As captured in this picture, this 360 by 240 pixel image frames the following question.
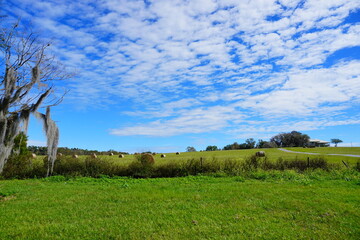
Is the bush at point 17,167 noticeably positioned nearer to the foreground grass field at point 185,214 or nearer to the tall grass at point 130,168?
the tall grass at point 130,168

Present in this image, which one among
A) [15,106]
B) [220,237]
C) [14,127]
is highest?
[15,106]

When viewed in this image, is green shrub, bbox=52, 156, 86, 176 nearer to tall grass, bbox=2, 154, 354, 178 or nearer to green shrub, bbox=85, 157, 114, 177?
tall grass, bbox=2, 154, 354, 178

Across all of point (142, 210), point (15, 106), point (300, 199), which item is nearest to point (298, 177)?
point (300, 199)

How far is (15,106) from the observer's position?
10227mm

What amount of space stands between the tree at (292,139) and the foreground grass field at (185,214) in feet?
286

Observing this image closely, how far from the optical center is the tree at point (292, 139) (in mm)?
90750

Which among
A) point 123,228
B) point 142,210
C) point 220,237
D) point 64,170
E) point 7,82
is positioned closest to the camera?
point 220,237

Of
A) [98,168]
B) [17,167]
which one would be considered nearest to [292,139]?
[98,168]

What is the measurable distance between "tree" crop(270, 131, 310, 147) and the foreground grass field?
8712cm

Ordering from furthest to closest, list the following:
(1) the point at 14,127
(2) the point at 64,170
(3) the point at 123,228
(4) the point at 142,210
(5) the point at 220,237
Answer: (2) the point at 64,170 < (1) the point at 14,127 < (4) the point at 142,210 < (3) the point at 123,228 < (5) the point at 220,237

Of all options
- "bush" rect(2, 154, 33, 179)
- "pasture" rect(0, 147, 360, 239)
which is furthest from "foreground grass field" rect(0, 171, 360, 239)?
"bush" rect(2, 154, 33, 179)

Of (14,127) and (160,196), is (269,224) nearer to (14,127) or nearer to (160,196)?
(160,196)

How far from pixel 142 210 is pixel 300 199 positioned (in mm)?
5793

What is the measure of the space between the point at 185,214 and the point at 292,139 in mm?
94108
